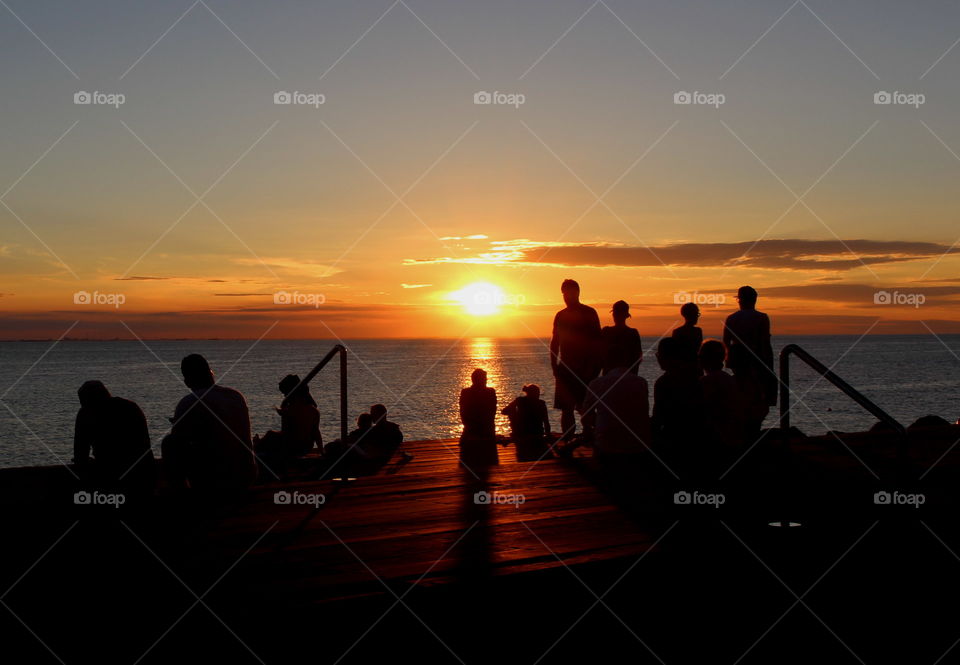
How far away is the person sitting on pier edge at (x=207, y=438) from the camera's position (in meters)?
7.13

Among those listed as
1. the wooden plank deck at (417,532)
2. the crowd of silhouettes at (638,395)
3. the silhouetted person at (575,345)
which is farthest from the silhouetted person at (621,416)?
Result: the silhouetted person at (575,345)

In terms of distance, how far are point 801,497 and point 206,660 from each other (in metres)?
5.21

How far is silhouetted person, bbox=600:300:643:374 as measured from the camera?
1032 centimetres

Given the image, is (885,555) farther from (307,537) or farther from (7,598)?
(7,598)

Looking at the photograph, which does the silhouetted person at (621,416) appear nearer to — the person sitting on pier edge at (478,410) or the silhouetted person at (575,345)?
the silhouetted person at (575,345)

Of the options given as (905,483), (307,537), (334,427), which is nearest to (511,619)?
(307,537)

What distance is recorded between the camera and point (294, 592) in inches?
186

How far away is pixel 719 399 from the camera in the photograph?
7.91 metres

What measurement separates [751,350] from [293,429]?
566cm

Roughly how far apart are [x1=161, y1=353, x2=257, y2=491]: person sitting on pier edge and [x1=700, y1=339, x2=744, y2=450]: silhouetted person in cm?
415

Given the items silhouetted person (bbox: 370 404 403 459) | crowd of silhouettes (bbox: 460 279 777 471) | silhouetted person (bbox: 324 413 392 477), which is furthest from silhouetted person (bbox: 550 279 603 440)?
silhouetted person (bbox: 324 413 392 477)

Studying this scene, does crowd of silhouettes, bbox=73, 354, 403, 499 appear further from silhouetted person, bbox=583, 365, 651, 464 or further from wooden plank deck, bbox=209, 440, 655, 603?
silhouetted person, bbox=583, 365, 651, 464

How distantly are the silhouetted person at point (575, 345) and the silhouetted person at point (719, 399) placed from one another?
84.4 inches

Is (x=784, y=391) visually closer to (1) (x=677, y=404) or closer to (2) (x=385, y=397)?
(1) (x=677, y=404)
